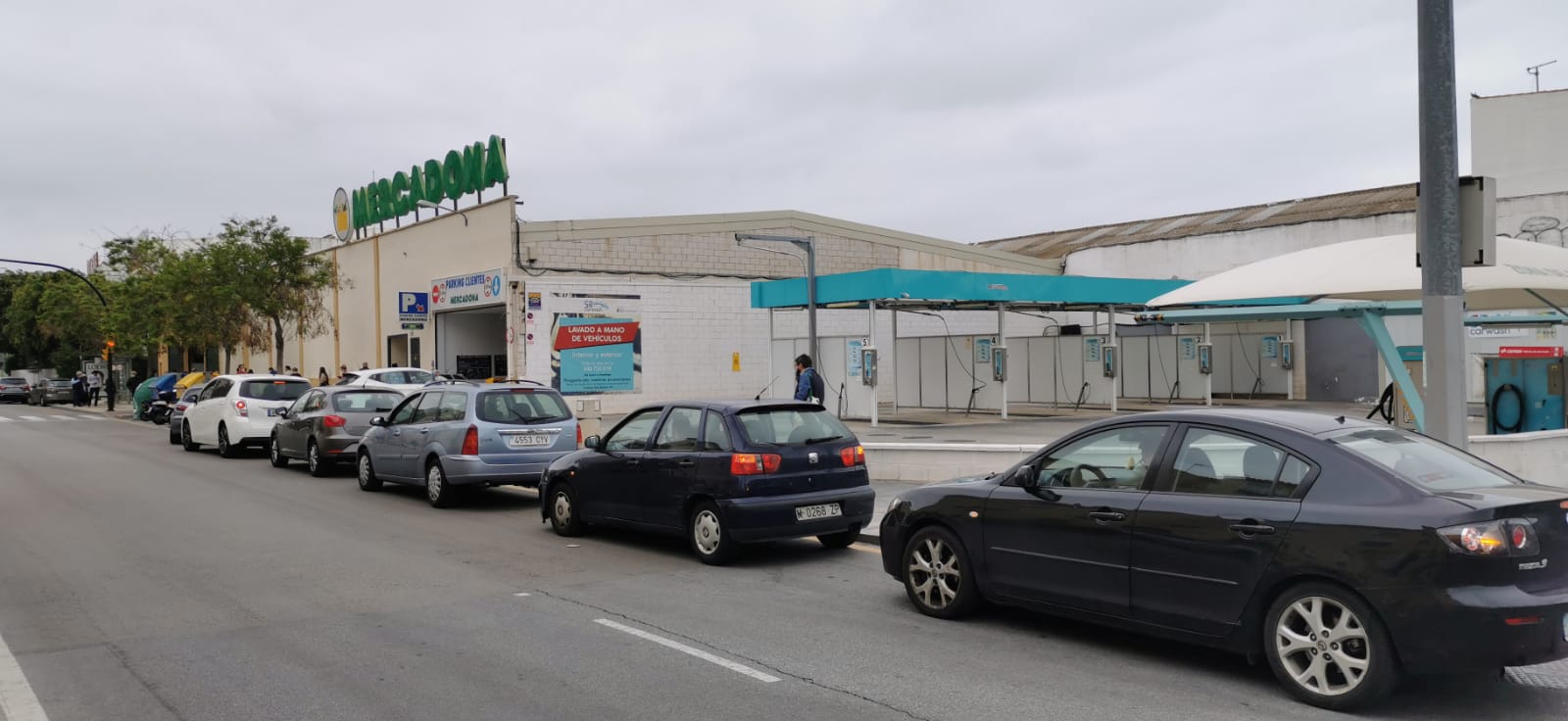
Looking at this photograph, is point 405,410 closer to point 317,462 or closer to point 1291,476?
point 317,462

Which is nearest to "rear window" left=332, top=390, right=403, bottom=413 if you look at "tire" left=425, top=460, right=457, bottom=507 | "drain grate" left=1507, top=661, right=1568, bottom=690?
"tire" left=425, top=460, right=457, bottom=507

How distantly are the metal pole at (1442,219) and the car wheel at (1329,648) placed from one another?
132 inches

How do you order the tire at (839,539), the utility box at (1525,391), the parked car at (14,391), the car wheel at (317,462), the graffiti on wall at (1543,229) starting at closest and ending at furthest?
the tire at (839,539), the utility box at (1525,391), the car wheel at (317,462), the graffiti on wall at (1543,229), the parked car at (14,391)

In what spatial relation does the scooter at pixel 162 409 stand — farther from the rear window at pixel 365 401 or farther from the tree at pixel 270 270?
the rear window at pixel 365 401

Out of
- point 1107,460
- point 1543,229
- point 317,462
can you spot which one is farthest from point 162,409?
point 1543,229

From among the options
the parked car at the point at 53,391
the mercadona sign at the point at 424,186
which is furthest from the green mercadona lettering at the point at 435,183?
the parked car at the point at 53,391

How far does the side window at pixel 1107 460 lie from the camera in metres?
6.20

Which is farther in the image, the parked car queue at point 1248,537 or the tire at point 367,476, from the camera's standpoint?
the tire at point 367,476

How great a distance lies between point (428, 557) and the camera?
32.8 feet

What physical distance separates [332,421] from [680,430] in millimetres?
9846

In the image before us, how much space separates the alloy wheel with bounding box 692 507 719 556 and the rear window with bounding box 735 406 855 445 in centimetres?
77

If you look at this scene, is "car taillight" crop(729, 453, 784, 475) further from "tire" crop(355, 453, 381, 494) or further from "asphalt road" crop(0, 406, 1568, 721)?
"tire" crop(355, 453, 381, 494)

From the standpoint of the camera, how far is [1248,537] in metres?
5.52

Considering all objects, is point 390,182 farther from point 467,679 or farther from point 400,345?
point 467,679
